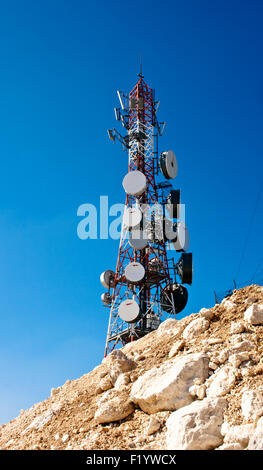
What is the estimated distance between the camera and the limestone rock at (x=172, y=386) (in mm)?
10461

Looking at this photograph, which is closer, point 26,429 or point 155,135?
point 26,429

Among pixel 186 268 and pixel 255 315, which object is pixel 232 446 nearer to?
pixel 255 315

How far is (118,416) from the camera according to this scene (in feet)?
36.6

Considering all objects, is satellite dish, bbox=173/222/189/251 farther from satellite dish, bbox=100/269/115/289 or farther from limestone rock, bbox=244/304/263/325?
limestone rock, bbox=244/304/263/325

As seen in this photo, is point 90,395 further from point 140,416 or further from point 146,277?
point 146,277

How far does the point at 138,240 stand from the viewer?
3347 cm

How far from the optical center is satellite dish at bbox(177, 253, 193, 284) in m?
34.0

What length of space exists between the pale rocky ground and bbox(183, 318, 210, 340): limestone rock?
3 cm

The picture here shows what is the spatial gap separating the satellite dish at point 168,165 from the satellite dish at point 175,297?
849 cm

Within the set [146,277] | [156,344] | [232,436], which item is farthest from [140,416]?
[146,277]

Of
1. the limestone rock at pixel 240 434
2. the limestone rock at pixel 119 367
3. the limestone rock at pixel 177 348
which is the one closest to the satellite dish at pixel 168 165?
the limestone rock at pixel 119 367

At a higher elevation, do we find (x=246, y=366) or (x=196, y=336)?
(x=196, y=336)

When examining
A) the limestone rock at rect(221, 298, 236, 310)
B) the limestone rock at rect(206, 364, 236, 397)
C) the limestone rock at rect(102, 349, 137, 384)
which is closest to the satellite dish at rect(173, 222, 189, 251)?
the limestone rock at rect(221, 298, 236, 310)
